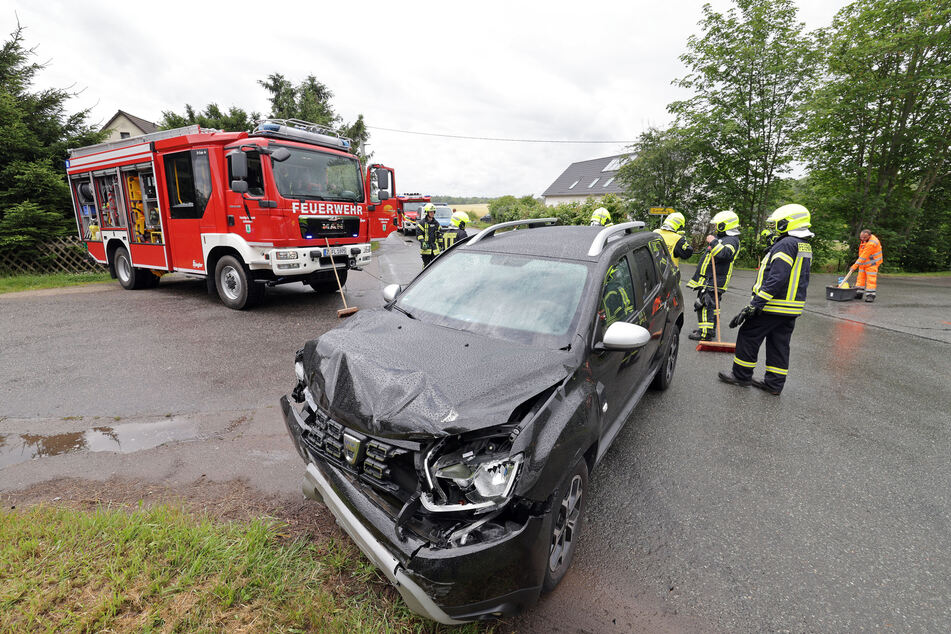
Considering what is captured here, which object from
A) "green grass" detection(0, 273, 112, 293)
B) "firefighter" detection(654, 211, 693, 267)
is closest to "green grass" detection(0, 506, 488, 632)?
"firefighter" detection(654, 211, 693, 267)

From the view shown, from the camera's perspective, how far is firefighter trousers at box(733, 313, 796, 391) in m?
4.48

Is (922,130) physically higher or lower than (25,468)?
higher

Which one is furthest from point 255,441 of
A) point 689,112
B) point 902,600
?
point 689,112

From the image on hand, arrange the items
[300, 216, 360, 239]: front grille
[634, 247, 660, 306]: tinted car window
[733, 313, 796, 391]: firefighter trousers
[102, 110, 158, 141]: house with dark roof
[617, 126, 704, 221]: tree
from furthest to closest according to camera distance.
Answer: [102, 110, 158, 141]: house with dark roof < [617, 126, 704, 221]: tree < [300, 216, 360, 239]: front grille < [733, 313, 796, 391]: firefighter trousers < [634, 247, 660, 306]: tinted car window

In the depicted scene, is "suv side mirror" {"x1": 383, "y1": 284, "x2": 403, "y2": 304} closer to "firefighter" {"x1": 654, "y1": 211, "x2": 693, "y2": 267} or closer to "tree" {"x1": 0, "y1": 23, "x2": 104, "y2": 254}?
"firefighter" {"x1": 654, "y1": 211, "x2": 693, "y2": 267}

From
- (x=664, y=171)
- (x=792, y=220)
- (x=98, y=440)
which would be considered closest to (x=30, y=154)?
(x=98, y=440)

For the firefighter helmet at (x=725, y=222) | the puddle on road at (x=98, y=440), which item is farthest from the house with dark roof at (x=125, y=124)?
the firefighter helmet at (x=725, y=222)

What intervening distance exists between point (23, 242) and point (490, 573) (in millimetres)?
15531

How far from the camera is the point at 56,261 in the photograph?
12188 millimetres

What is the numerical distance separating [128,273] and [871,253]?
649 inches

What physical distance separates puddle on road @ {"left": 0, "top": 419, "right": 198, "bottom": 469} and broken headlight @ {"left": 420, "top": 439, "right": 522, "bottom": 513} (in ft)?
8.87

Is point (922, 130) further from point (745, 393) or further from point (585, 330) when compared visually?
point (585, 330)

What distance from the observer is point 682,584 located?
7.27 ft

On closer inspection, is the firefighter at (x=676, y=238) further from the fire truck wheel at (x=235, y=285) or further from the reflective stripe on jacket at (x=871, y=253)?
the fire truck wheel at (x=235, y=285)
